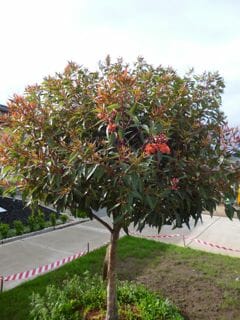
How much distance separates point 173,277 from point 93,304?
2192mm

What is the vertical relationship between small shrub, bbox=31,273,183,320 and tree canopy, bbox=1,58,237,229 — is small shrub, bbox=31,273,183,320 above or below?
below

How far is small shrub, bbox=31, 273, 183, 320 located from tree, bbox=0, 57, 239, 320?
175cm

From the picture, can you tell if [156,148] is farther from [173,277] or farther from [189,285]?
[173,277]

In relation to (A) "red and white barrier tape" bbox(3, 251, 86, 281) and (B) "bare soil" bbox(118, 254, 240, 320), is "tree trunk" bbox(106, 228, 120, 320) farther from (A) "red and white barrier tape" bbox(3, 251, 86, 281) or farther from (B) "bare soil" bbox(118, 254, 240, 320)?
(A) "red and white barrier tape" bbox(3, 251, 86, 281)

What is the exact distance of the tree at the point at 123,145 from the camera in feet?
8.71

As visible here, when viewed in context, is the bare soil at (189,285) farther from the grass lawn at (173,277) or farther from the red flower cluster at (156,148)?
the red flower cluster at (156,148)

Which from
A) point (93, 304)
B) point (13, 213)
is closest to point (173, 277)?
point (93, 304)

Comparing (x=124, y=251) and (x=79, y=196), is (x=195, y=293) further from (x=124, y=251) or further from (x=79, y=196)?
(x=79, y=196)

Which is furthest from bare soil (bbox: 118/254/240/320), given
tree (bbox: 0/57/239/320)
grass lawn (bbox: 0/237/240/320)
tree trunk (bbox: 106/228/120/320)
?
tree (bbox: 0/57/239/320)

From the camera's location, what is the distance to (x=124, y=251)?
24.8ft

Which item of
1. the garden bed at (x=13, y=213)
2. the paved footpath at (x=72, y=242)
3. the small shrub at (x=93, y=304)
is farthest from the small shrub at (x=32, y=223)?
the small shrub at (x=93, y=304)

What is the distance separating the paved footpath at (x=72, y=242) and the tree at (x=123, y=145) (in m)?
3.46

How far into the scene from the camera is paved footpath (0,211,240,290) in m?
6.91

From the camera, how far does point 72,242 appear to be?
838 centimetres
